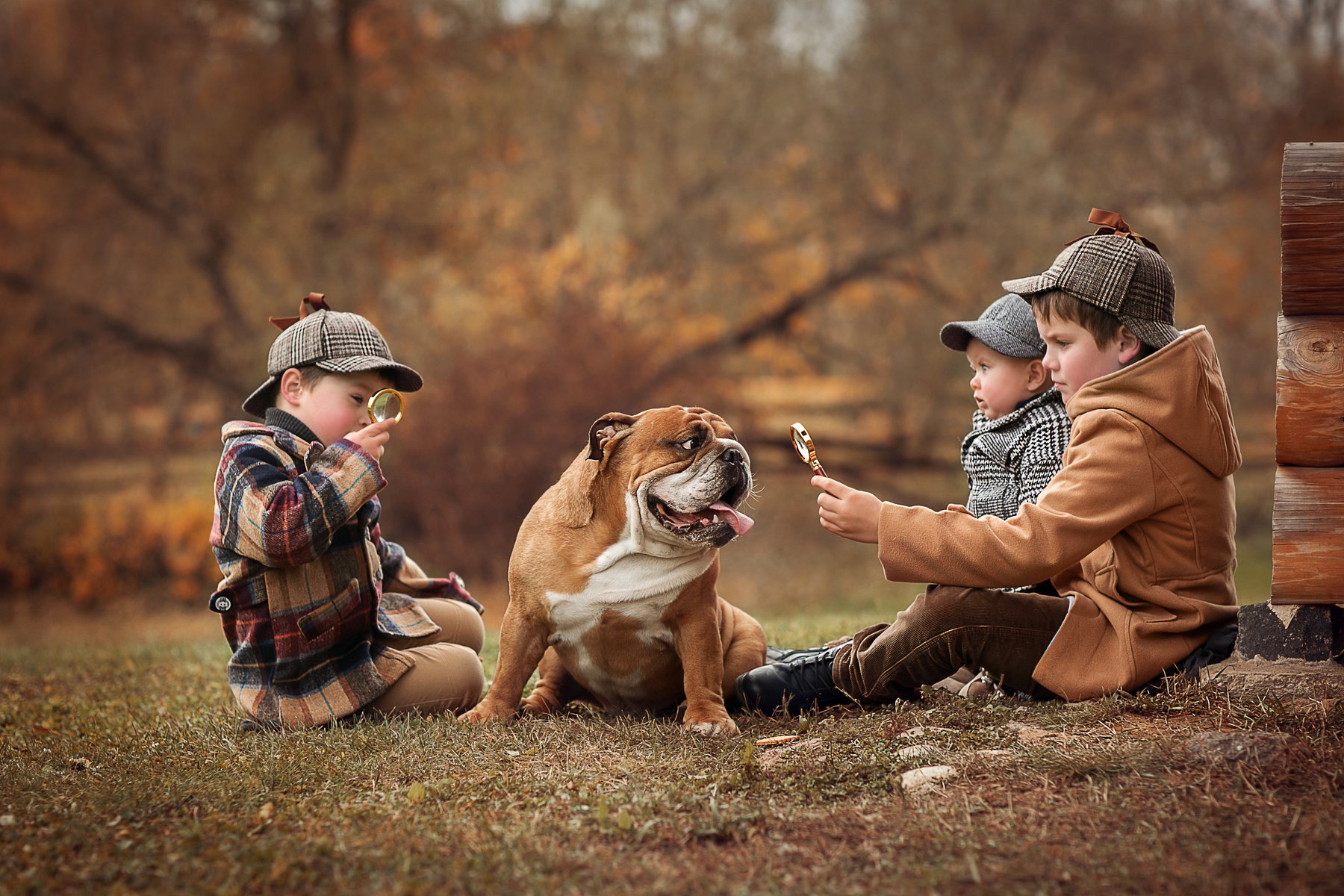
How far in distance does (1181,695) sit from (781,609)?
8997mm

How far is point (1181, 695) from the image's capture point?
12.1 ft

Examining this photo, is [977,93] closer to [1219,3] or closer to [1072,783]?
[1219,3]

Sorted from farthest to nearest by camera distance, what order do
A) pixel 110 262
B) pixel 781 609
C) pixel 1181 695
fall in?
pixel 110 262 < pixel 781 609 < pixel 1181 695

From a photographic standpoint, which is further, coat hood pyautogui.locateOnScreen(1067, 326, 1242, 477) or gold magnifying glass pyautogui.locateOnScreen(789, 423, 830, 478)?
gold magnifying glass pyautogui.locateOnScreen(789, 423, 830, 478)

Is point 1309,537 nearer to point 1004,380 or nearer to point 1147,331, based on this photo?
point 1147,331

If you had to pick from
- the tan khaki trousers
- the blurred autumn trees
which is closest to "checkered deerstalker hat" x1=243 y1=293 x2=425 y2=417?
the tan khaki trousers

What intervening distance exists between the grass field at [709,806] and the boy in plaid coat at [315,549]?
260 millimetres

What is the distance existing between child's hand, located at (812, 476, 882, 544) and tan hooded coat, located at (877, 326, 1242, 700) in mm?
41

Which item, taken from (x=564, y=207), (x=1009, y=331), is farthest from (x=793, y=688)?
(x=564, y=207)

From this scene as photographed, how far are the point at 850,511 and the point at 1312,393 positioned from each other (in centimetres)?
157

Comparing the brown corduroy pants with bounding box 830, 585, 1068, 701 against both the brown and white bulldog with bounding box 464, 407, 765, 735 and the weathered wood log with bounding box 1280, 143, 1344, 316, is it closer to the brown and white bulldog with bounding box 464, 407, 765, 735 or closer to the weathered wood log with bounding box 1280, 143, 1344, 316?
the brown and white bulldog with bounding box 464, 407, 765, 735

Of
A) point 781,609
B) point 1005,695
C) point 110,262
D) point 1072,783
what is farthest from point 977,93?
point 1072,783

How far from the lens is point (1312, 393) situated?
3.79 meters

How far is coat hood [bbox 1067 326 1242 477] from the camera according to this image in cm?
368
